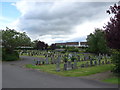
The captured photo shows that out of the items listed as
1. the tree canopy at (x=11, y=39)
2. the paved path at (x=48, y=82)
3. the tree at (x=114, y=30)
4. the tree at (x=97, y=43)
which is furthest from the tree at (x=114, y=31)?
the tree at (x=97, y=43)

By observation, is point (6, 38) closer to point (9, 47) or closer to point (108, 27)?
point (9, 47)

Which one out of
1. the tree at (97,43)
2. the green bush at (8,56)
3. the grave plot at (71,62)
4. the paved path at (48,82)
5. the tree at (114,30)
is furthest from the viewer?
the tree at (97,43)

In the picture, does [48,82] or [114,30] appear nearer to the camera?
[48,82]

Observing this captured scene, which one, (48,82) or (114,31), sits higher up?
(114,31)

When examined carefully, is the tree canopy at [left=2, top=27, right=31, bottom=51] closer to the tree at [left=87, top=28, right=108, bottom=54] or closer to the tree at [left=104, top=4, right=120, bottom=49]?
the tree at [left=104, top=4, right=120, bottom=49]

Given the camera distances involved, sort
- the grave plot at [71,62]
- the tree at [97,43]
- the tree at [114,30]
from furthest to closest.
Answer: the tree at [97,43] < the grave plot at [71,62] < the tree at [114,30]

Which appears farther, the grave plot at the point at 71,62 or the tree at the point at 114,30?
the grave plot at the point at 71,62

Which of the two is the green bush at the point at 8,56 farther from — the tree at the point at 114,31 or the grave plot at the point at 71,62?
the tree at the point at 114,31

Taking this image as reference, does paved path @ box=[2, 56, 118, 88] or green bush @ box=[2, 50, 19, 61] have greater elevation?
green bush @ box=[2, 50, 19, 61]

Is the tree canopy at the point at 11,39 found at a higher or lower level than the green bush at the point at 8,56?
higher

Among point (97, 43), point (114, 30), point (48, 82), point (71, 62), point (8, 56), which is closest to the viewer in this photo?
point (48, 82)

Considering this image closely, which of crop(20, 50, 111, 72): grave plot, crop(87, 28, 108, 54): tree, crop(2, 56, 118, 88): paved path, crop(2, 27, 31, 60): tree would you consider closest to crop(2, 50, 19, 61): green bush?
crop(2, 27, 31, 60): tree

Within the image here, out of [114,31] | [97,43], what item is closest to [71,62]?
[114,31]

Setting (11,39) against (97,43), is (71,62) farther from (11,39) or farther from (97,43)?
(97,43)
